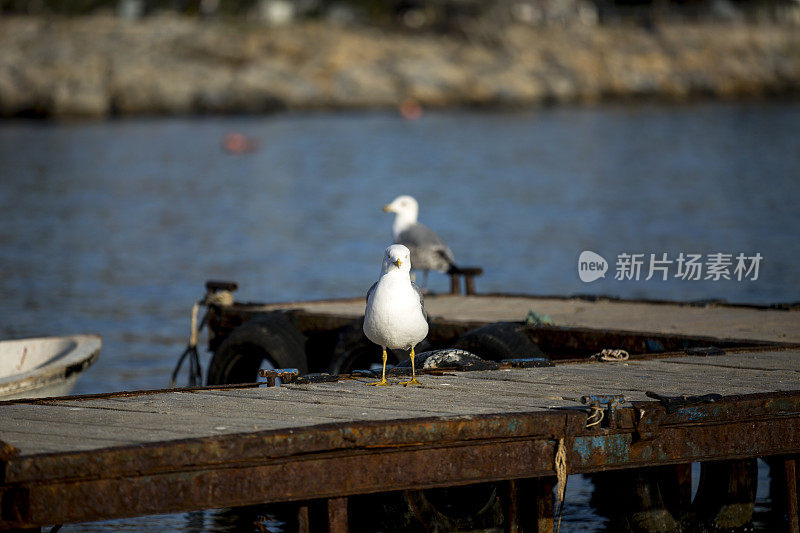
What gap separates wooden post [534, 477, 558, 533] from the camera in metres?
9.43

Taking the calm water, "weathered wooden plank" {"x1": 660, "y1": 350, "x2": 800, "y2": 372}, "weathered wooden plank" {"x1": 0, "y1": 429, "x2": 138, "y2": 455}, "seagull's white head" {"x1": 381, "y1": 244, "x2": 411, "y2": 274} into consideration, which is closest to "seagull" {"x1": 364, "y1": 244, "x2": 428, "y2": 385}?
"seagull's white head" {"x1": 381, "y1": 244, "x2": 411, "y2": 274}

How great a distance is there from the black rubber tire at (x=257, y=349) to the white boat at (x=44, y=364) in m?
1.41

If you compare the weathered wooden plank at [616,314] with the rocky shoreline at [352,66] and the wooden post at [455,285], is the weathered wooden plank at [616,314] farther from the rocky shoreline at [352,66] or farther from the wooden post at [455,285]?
the rocky shoreline at [352,66]

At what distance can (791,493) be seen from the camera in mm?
9992

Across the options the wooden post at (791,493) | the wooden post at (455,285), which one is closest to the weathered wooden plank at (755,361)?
the wooden post at (791,493)

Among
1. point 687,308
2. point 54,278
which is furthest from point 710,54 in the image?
point 687,308

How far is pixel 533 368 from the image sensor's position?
1071 centimetres

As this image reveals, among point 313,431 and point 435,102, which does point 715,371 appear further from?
point 435,102

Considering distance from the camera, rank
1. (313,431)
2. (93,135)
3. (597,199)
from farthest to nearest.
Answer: (93,135) < (597,199) < (313,431)

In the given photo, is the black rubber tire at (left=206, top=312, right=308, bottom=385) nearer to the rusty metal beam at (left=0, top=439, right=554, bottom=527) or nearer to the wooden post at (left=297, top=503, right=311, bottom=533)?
the wooden post at (left=297, top=503, right=311, bottom=533)

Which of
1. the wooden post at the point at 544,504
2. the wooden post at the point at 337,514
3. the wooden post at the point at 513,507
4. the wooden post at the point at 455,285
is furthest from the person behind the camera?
the wooden post at the point at 455,285

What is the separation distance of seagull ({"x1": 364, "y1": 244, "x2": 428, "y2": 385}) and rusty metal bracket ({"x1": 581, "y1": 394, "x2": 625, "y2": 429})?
1448mm

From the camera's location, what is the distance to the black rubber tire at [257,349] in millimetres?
13812

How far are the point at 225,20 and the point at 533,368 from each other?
116 metres
